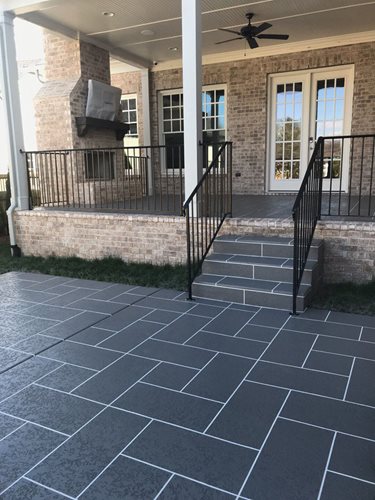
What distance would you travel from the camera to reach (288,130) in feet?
25.6

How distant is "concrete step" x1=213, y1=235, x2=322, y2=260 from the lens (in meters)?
4.17

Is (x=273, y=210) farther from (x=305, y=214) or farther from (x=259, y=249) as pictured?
(x=305, y=214)

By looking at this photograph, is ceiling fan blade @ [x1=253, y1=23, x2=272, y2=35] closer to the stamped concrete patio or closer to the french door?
the french door

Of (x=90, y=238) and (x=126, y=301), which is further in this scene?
(x=90, y=238)

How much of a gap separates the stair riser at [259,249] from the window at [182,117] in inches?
156

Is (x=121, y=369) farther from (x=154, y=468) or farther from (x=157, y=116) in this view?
(x=157, y=116)

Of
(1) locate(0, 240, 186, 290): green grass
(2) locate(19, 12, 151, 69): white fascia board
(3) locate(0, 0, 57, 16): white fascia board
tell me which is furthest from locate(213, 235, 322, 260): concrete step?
(2) locate(19, 12, 151, 69): white fascia board

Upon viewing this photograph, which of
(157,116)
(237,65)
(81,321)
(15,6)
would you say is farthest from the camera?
(157,116)

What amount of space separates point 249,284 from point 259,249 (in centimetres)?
49

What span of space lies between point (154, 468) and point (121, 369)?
97 cm

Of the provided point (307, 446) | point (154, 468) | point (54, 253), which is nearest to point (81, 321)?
point (154, 468)

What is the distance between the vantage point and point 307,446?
1.93 m

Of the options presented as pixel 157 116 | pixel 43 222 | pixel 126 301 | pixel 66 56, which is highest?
pixel 66 56

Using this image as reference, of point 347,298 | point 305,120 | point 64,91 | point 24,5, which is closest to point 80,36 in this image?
point 64,91
